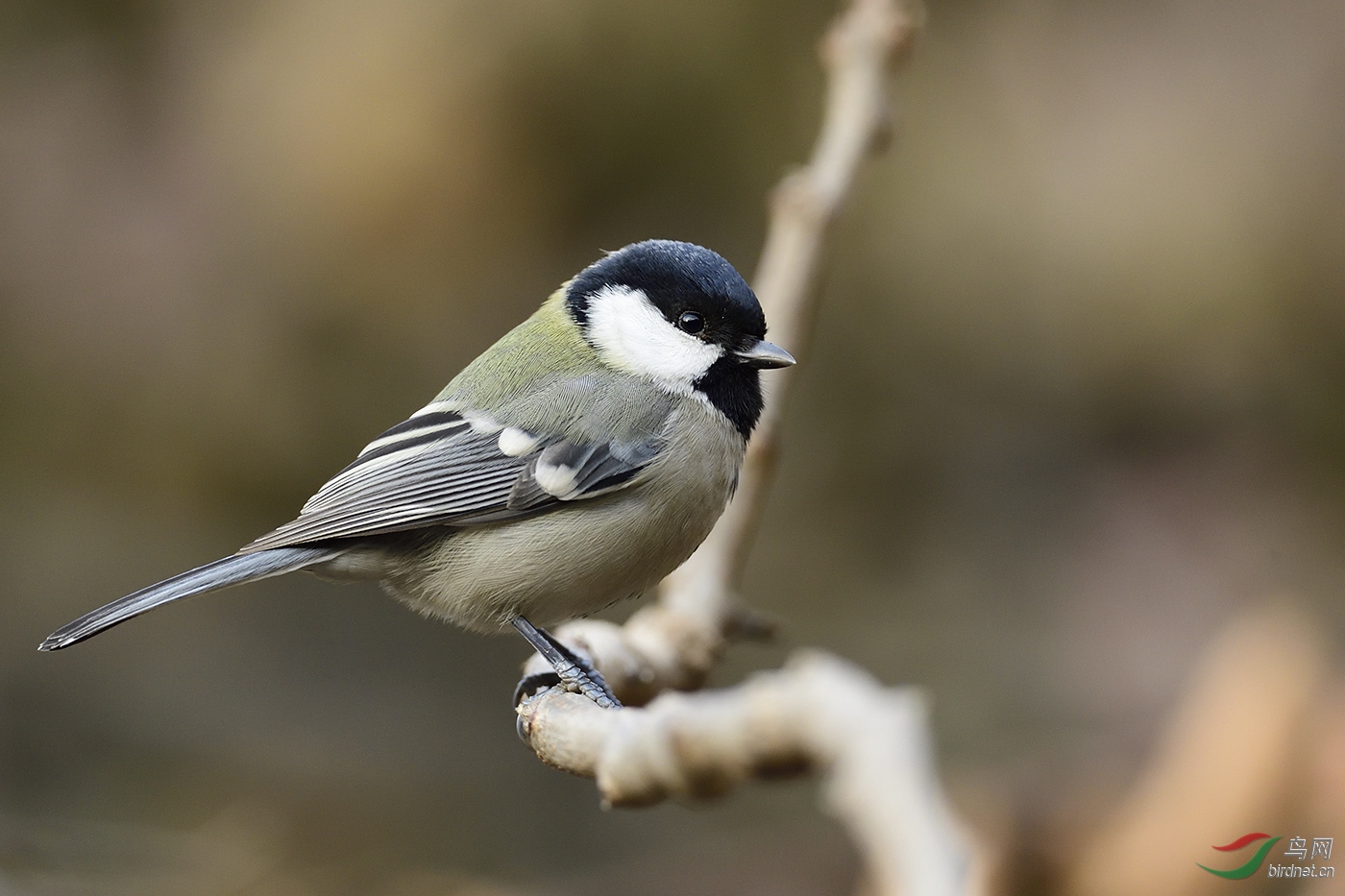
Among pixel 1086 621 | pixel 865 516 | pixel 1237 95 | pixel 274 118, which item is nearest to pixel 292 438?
pixel 274 118

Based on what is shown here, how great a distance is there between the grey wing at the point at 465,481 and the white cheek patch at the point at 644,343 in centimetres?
16

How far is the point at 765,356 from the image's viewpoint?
1.91 meters

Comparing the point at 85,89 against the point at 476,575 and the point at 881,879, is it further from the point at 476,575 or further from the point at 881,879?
the point at 881,879

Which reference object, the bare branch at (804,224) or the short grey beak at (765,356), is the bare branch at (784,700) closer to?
the bare branch at (804,224)

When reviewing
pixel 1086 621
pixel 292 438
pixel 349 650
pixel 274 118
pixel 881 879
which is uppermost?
pixel 274 118

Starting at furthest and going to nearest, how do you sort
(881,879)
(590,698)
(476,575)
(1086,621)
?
(1086,621)
(476,575)
(590,698)
(881,879)

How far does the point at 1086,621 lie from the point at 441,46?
2.54 m

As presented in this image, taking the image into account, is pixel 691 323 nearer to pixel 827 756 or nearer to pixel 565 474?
pixel 565 474

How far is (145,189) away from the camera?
3.51 metres

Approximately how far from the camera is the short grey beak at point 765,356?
190cm

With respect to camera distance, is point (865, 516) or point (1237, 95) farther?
point (865, 516)

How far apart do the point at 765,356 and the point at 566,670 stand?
59 cm

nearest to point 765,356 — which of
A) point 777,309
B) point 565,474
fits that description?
point 777,309

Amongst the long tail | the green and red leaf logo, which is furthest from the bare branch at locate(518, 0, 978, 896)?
the green and red leaf logo
